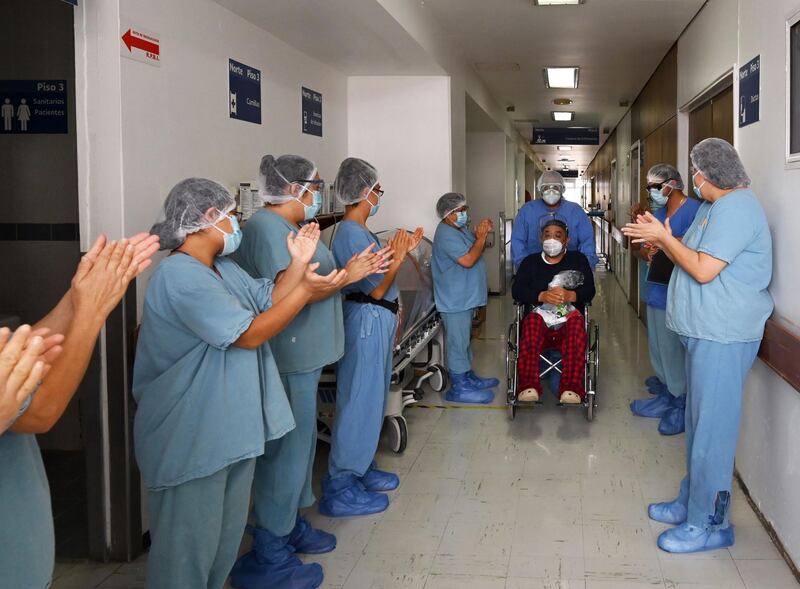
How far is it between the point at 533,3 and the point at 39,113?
329cm

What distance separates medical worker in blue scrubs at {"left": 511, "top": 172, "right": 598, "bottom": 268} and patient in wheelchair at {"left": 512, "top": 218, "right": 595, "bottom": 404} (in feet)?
1.29

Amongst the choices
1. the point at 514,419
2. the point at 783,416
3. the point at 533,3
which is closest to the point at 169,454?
the point at 783,416

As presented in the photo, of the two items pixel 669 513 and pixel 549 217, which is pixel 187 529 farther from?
pixel 549 217

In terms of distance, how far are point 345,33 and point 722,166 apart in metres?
2.65

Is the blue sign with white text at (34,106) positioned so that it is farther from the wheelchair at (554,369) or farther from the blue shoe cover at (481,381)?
the blue shoe cover at (481,381)

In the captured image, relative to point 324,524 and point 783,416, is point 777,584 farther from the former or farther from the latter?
point 324,524

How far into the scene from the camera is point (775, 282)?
3.24m

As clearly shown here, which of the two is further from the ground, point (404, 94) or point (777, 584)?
point (404, 94)

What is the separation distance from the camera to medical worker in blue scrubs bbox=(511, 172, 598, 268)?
5520 mm

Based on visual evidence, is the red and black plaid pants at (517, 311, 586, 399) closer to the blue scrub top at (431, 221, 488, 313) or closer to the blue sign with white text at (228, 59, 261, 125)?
the blue scrub top at (431, 221, 488, 313)

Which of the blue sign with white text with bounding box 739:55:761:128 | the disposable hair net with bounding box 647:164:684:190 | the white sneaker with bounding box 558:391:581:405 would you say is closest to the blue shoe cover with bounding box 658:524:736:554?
the white sneaker with bounding box 558:391:581:405

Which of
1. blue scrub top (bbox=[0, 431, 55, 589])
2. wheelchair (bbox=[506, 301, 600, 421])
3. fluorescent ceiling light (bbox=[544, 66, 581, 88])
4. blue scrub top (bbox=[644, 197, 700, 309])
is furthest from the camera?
fluorescent ceiling light (bbox=[544, 66, 581, 88])

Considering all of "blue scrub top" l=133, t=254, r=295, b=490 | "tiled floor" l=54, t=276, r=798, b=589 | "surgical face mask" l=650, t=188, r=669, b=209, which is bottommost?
"tiled floor" l=54, t=276, r=798, b=589

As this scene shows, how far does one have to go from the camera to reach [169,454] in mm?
2307
